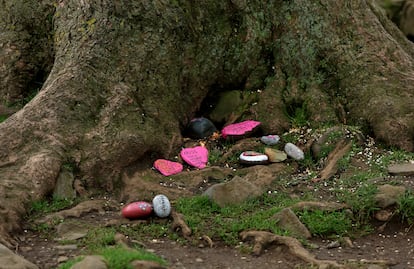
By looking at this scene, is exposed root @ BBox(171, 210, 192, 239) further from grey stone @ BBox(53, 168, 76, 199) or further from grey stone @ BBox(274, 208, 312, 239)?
grey stone @ BBox(53, 168, 76, 199)

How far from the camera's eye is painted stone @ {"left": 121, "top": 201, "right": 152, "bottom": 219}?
5383 mm

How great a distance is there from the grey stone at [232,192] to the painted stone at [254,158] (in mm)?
767

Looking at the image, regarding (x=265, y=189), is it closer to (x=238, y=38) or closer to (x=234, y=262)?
(x=234, y=262)

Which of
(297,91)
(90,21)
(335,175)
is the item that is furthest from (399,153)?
(90,21)

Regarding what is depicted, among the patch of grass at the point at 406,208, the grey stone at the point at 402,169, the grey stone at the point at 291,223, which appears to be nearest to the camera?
the grey stone at the point at 291,223

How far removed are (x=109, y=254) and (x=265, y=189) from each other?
2092mm

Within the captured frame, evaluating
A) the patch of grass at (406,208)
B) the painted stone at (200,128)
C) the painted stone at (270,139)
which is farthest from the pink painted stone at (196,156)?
the patch of grass at (406,208)

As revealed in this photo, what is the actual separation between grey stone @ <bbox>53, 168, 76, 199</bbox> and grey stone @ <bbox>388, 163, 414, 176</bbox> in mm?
2932

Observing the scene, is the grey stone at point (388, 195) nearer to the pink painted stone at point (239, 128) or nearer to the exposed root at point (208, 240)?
the exposed root at point (208, 240)

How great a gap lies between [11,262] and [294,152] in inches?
132

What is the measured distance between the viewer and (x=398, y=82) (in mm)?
7191

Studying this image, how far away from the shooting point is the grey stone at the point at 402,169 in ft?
19.6

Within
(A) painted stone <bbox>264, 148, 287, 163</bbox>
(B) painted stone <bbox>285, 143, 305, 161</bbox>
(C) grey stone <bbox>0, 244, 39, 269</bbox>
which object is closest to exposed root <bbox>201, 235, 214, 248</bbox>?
(C) grey stone <bbox>0, 244, 39, 269</bbox>

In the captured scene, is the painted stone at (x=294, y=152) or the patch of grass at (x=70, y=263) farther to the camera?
the painted stone at (x=294, y=152)
